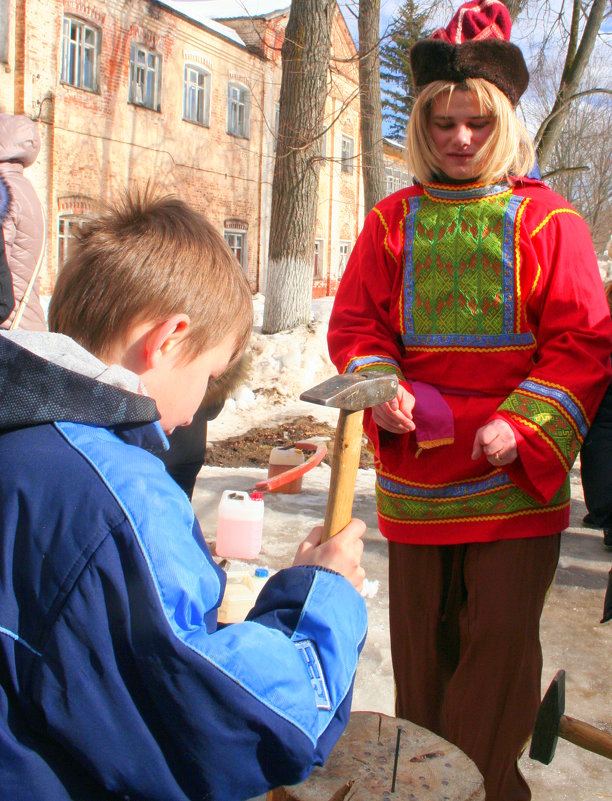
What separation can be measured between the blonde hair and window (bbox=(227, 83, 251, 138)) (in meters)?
19.5

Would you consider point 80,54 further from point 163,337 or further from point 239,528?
point 163,337

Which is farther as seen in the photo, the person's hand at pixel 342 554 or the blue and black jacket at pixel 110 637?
the person's hand at pixel 342 554

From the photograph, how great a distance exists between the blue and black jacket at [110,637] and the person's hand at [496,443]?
100 cm

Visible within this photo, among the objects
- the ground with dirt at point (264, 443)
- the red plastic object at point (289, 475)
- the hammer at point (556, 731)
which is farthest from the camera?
the ground with dirt at point (264, 443)

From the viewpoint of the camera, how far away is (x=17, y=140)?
3898 mm

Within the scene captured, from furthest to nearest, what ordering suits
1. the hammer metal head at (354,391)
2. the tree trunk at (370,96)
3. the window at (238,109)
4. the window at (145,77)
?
the window at (238,109) → the window at (145,77) → the tree trunk at (370,96) → the hammer metal head at (354,391)

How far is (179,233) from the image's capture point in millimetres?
1404

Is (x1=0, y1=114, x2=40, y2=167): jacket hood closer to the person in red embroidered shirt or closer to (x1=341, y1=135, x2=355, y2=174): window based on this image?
the person in red embroidered shirt

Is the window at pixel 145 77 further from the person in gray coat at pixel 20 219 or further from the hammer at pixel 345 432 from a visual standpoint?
the hammer at pixel 345 432

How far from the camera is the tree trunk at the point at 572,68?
11852 mm

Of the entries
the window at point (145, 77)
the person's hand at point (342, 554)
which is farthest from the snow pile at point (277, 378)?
the window at point (145, 77)

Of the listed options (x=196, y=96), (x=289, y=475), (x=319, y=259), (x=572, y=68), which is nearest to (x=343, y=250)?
(x=319, y=259)

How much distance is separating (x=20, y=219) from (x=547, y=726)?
3142 millimetres

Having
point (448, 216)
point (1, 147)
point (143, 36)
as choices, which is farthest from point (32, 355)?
point (143, 36)
